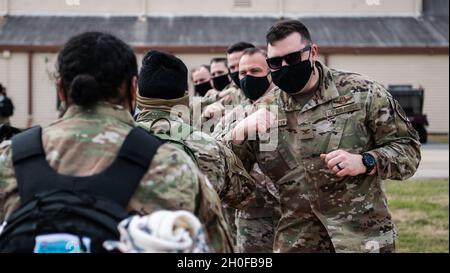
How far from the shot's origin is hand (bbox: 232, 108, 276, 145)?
4.17 metres

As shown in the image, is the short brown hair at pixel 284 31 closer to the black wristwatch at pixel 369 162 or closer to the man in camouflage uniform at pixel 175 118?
the man in camouflage uniform at pixel 175 118

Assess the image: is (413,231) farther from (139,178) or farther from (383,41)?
(383,41)

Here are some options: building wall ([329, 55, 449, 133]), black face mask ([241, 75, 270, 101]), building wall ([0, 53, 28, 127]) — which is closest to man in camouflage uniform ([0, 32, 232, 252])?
black face mask ([241, 75, 270, 101])

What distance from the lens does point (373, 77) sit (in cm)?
2981

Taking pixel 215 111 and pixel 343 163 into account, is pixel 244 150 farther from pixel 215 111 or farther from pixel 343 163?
pixel 215 111

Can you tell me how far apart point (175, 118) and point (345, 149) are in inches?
39.4

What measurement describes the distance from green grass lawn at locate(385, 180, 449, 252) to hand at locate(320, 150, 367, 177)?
14.7ft

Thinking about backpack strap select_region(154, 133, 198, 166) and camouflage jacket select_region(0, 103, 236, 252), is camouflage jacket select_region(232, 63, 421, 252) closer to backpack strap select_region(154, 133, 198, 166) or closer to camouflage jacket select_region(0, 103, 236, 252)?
backpack strap select_region(154, 133, 198, 166)

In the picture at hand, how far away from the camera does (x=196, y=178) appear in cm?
242

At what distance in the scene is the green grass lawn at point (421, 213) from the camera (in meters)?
8.41

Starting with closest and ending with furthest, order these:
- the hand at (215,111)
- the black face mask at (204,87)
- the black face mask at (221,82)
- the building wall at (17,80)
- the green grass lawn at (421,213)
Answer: the hand at (215,111) < the green grass lawn at (421,213) < the black face mask at (221,82) < the black face mask at (204,87) < the building wall at (17,80)

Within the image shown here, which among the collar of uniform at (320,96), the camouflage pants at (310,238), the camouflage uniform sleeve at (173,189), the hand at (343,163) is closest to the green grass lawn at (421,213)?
the camouflage pants at (310,238)

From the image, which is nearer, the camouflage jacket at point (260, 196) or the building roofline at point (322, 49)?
the camouflage jacket at point (260, 196)

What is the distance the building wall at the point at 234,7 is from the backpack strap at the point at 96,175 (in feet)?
97.8
